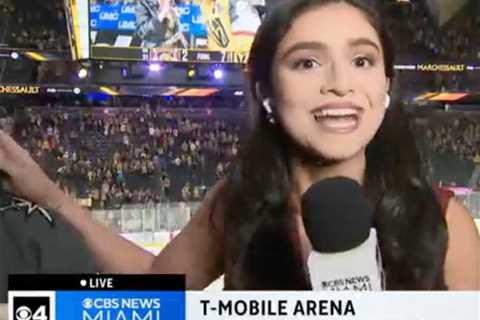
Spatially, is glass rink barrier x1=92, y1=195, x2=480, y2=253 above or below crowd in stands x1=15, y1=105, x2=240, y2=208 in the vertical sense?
below

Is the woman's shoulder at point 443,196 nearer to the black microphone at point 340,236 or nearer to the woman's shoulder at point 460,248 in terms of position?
the woman's shoulder at point 460,248

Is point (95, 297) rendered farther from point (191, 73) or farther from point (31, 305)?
point (191, 73)

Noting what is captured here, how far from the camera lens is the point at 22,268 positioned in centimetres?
323

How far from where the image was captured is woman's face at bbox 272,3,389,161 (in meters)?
3.16

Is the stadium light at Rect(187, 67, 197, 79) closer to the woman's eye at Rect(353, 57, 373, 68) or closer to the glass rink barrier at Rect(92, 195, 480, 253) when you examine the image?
the glass rink barrier at Rect(92, 195, 480, 253)

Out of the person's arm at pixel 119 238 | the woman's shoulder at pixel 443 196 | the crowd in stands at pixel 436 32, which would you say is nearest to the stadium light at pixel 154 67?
the person's arm at pixel 119 238

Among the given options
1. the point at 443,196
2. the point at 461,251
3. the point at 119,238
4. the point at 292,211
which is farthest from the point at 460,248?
the point at 119,238

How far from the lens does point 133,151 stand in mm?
3234

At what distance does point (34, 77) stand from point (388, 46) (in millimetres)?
1117

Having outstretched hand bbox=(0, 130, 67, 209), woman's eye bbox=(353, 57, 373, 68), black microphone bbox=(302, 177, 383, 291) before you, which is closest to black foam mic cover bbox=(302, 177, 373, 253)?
black microphone bbox=(302, 177, 383, 291)

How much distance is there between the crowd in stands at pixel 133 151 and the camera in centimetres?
321

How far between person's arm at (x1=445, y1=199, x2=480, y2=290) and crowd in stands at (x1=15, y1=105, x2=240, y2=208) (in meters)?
0.74

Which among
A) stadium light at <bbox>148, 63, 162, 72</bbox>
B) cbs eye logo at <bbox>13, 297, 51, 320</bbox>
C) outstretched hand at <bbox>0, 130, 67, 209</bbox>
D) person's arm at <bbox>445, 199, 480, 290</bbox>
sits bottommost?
cbs eye logo at <bbox>13, 297, 51, 320</bbox>

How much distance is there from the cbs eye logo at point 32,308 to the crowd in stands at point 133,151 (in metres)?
0.36
